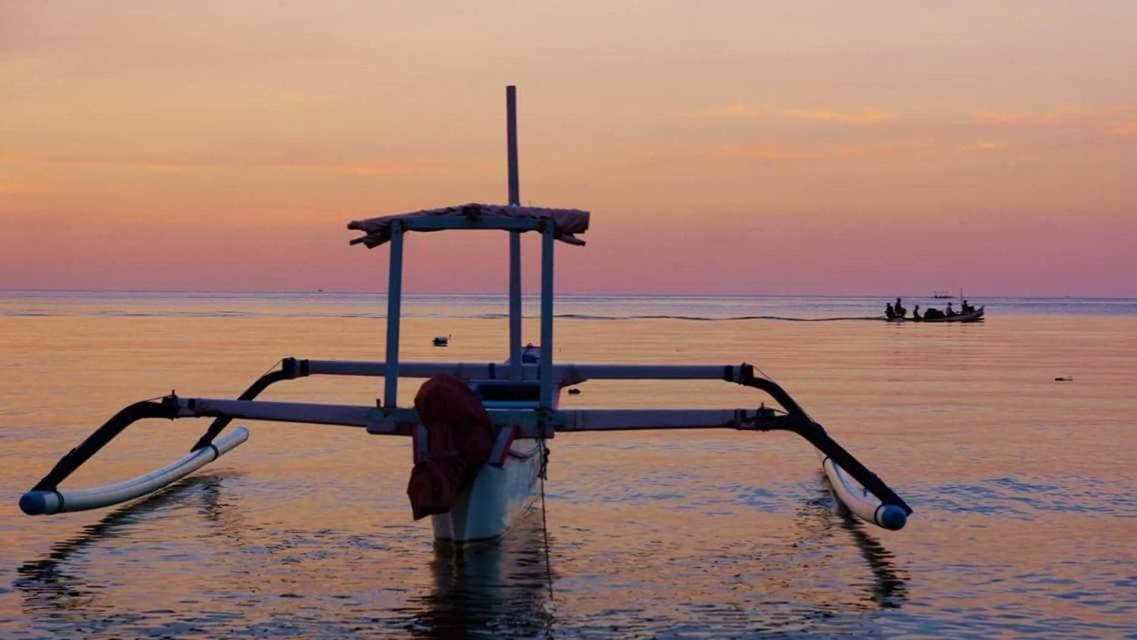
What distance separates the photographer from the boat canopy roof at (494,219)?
1330 cm

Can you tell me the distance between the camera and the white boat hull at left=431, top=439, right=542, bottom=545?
530 inches

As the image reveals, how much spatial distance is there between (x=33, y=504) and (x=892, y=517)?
357 inches

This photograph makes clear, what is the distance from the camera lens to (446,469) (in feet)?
41.7

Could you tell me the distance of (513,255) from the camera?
18141 millimetres

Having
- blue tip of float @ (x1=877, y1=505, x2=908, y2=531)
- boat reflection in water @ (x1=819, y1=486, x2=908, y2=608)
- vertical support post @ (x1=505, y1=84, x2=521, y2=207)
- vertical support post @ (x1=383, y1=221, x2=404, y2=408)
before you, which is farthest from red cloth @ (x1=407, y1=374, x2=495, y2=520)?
vertical support post @ (x1=505, y1=84, x2=521, y2=207)

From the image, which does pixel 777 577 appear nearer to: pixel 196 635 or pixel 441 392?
pixel 441 392

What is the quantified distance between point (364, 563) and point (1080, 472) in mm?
11261

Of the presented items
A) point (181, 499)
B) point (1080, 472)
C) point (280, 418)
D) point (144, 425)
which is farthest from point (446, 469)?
point (144, 425)

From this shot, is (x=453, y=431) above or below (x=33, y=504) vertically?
above

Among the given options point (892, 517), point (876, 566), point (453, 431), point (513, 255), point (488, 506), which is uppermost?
point (513, 255)

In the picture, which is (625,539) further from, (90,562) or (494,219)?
(90,562)

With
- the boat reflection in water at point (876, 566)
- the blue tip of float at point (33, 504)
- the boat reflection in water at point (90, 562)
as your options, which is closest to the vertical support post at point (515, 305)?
the boat reflection in water at point (90, 562)

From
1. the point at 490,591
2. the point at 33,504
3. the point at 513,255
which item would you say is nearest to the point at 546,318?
the point at 490,591

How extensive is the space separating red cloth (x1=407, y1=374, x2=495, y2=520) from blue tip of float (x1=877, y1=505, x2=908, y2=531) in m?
4.11
